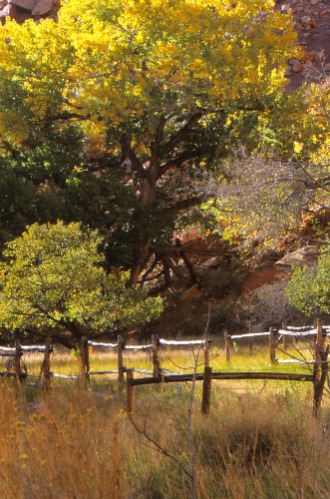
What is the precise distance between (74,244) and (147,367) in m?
3.30

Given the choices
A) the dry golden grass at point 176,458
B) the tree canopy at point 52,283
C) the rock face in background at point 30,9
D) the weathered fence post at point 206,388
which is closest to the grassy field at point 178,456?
the dry golden grass at point 176,458

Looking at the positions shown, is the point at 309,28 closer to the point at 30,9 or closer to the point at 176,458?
the point at 30,9

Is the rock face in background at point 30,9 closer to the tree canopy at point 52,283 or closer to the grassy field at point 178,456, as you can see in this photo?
the tree canopy at point 52,283

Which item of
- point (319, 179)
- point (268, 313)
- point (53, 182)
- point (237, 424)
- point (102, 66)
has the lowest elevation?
point (237, 424)

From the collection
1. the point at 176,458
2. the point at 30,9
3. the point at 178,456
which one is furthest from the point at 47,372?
the point at 30,9

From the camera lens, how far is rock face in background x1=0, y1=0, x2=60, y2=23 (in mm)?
61500

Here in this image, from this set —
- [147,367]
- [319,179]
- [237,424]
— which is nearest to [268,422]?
[237,424]

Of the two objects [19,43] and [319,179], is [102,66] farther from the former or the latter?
[319,179]

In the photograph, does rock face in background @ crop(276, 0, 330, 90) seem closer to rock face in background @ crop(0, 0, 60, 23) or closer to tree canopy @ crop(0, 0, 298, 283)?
rock face in background @ crop(0, 0, 60, 23)

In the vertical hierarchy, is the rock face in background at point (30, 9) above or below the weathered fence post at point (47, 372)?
above

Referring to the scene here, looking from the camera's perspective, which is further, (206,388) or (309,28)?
(309,28)

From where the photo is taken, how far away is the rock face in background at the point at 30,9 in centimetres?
6150

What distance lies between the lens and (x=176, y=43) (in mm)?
25078

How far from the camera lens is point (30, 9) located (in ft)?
205
